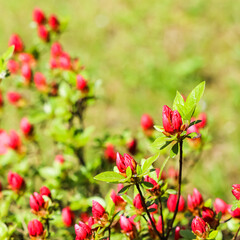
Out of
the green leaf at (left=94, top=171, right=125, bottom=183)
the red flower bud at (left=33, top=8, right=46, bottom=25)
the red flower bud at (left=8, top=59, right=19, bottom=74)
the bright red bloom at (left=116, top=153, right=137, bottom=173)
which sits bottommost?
the green leaf at (left=94, top=171, right=125, bottom=183)

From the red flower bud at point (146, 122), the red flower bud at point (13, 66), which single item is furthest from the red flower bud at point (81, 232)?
the red flower bud at point (13, 66)

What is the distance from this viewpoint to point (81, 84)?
1906mm

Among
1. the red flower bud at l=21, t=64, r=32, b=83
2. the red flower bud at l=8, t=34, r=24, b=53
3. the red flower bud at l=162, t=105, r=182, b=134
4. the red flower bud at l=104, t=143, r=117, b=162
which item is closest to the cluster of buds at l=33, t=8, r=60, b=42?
the red flower bud at l=8, t=34, r=24, b=53

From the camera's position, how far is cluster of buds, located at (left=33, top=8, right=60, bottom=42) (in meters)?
2.35

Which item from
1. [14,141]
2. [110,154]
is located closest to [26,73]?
[14,141]

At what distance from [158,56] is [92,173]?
308 centimetres

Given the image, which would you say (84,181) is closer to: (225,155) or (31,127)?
(31,127)

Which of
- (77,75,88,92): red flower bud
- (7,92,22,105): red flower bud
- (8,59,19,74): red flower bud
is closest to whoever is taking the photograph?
(77,75,88,92): red flower bud

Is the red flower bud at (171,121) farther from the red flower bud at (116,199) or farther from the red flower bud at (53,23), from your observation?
the red flower bud at (53,23)

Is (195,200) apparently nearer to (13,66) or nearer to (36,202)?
(36,202)

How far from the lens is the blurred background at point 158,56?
3898 mm

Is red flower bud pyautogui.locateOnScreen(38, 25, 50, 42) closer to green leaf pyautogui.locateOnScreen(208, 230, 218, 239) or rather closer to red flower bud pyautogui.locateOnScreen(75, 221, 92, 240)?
red flower bud pyautogui.locateOnScreen(75, 221, 92, 240)

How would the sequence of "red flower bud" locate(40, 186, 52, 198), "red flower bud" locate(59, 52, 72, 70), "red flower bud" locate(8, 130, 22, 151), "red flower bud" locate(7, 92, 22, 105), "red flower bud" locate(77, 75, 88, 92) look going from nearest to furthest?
"red flower bud" locate(40, 186, 52, 198) → "red flower bud" locate(77, 75, 88, 92) → "red flower bud" locate(59, 52, 72, 70) → "red flower bud" locate(8, 130, 22, 151) → "red flower bud" locate(7, 92, 22, 105)

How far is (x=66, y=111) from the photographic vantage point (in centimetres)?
194
